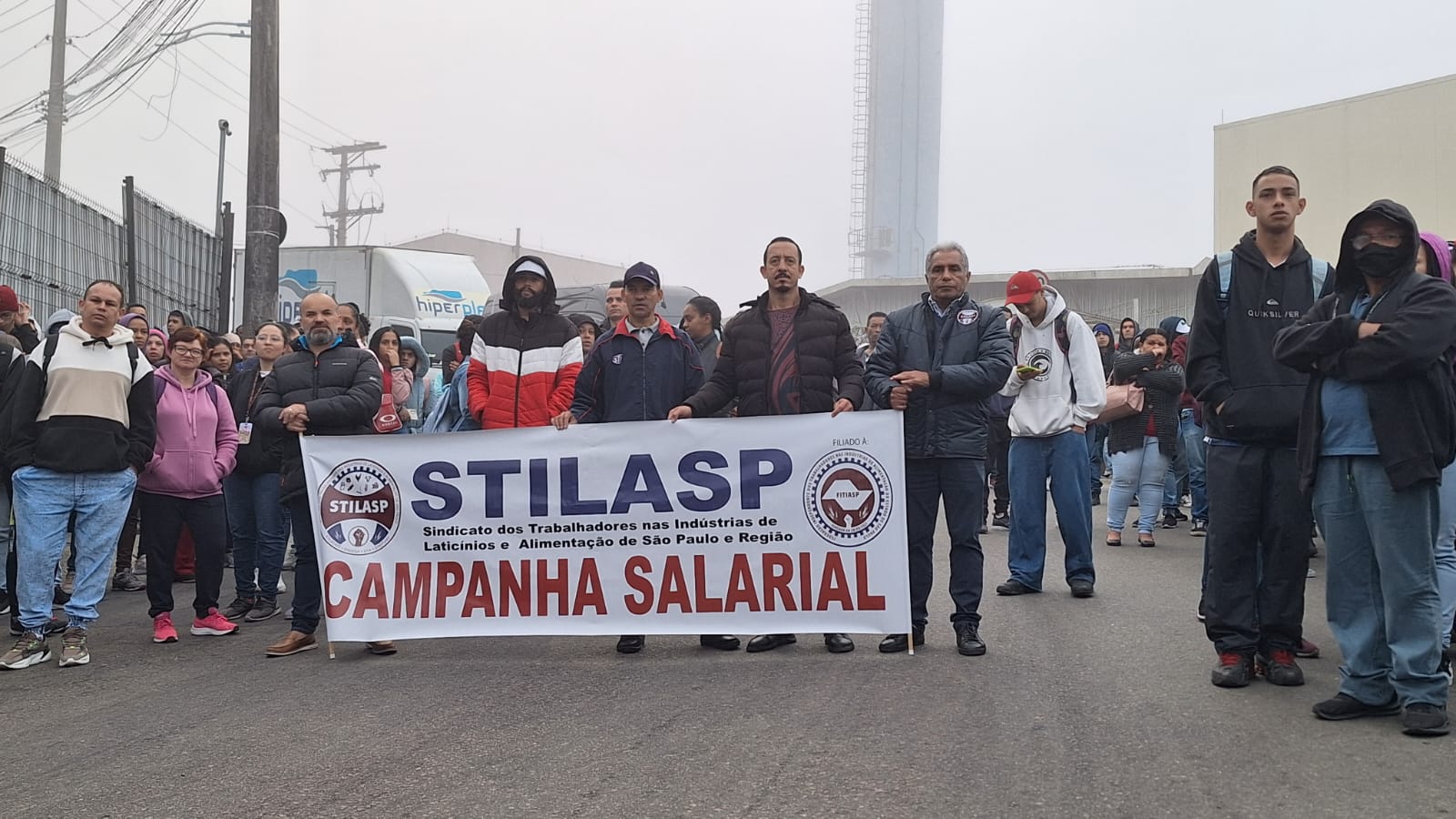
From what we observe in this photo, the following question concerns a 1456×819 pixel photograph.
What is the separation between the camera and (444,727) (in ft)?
15.7

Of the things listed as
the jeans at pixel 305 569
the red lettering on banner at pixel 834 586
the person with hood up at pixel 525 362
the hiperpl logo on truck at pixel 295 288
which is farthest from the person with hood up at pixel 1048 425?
the hiperpl logo on truck at pixel 295 288

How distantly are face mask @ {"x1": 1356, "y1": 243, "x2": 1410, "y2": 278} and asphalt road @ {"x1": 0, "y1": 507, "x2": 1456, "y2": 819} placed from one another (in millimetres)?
1684

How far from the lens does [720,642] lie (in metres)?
6.33

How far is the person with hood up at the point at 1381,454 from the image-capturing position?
4.42 m

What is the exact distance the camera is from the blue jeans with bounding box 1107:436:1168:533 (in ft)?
35.3

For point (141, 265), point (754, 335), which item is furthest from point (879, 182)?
point (754, 335)

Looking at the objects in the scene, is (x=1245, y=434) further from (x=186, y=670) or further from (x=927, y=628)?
(x=186, y=670)

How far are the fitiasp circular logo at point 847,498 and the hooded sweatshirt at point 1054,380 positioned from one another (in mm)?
1960

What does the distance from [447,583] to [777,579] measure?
5.60ft

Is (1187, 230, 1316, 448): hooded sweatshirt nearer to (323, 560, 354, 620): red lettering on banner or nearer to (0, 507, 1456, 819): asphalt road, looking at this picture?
(0, 507, 1456, 819): asphalt road

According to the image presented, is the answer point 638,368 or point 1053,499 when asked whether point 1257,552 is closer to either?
point 1053,499

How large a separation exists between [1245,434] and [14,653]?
19.9ft

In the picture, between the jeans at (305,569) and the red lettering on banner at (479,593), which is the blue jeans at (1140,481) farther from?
the jeans at (305,569)

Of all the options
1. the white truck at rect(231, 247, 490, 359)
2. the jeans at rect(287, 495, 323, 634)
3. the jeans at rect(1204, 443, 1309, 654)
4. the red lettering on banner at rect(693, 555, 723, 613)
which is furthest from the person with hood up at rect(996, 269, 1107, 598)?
the white truck at rect(231, 247, 490, 359)
